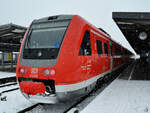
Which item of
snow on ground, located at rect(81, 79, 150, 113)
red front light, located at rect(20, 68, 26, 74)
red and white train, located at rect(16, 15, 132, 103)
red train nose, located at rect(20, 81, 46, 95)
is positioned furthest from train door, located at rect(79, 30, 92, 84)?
red front light, located at rect(20, 68, 26, 74)

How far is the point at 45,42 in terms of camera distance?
17.2 feet

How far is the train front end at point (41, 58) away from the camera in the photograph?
4.68 meters

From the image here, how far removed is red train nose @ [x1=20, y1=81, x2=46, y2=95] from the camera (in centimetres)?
461

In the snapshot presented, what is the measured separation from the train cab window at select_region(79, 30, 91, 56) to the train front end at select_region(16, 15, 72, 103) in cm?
76

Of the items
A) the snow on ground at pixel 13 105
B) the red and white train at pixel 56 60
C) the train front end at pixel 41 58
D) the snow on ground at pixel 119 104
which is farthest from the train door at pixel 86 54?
the snow on ground at pixel 13 105

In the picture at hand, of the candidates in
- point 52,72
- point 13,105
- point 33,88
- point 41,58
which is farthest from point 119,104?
point 13,105

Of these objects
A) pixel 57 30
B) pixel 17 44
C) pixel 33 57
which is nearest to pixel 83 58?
pixel 57 30

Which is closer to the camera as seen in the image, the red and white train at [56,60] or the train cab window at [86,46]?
the red and white train at [56,60]

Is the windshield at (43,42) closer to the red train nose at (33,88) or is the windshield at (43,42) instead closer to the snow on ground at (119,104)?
the red train nose at (33,88)

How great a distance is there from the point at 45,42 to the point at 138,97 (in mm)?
3936

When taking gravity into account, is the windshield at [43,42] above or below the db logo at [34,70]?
above

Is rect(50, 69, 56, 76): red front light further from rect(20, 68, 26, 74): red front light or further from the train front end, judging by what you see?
rect(20, 68, 26, 74): red front light

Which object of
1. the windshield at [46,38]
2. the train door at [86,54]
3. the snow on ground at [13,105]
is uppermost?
the windshield at [46,38]

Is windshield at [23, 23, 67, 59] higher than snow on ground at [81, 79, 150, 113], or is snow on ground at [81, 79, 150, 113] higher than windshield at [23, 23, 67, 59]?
windshield at [23, 23, 67, 59]
